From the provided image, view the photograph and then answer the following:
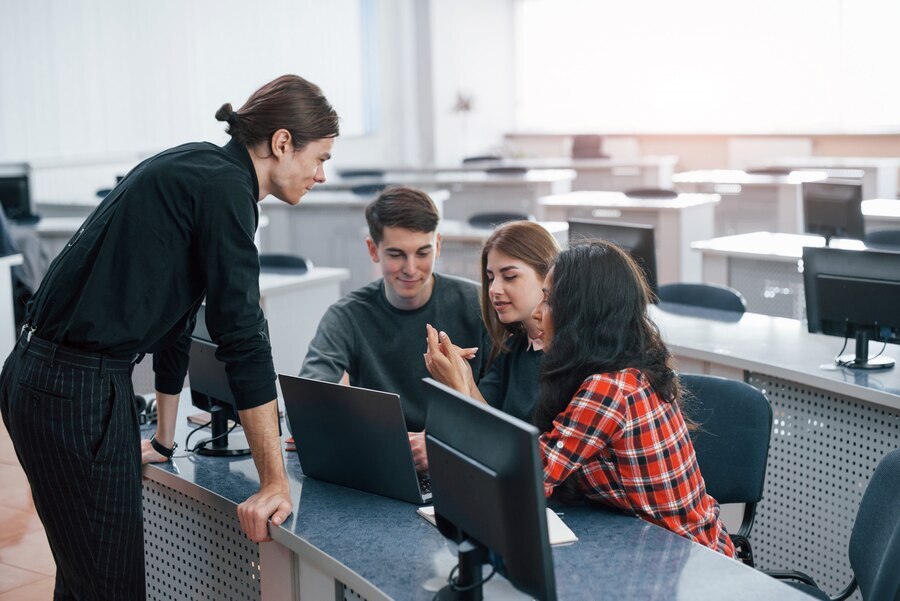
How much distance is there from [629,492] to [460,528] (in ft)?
1.48

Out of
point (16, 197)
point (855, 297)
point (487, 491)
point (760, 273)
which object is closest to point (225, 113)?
point (487, 491)

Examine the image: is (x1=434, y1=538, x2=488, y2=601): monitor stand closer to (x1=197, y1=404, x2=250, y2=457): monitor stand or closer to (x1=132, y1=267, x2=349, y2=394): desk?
(x1=197, y1=404, x2=250, y2=457): monitor stand

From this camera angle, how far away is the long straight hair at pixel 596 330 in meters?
1.76

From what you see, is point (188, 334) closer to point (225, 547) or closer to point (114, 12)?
point (225, 547)

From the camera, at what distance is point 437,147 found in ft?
40.4

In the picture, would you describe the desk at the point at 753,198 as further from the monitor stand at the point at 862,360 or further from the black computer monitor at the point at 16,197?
the black computer monitor at the point at 16,197

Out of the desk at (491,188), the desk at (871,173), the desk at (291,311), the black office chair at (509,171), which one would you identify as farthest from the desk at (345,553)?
the desk at (871,173)

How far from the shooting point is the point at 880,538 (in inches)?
68.6

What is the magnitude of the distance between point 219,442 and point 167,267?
635mm

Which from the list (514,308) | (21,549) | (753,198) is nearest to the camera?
(514,308)

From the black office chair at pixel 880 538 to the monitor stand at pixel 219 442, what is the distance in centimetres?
129

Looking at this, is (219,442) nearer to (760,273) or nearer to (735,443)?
Result: (735,443)

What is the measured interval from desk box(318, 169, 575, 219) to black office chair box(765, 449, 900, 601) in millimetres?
6154

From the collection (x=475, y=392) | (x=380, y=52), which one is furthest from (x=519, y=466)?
(x=380, y=52)
